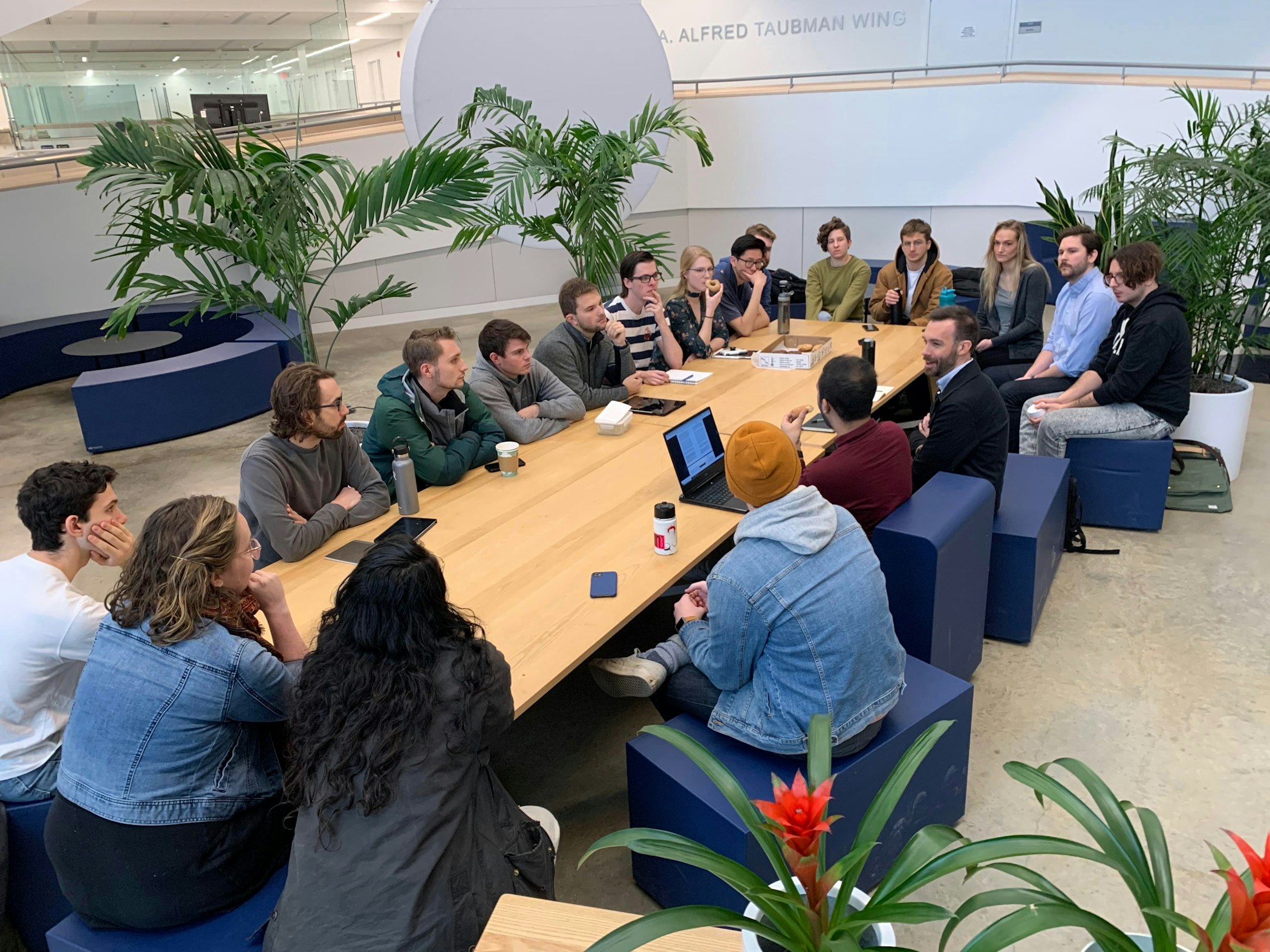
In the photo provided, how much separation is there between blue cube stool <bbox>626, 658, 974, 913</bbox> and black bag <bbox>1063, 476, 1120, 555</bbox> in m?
1.99

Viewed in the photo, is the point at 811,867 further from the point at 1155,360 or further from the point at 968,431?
the point at 1155,360

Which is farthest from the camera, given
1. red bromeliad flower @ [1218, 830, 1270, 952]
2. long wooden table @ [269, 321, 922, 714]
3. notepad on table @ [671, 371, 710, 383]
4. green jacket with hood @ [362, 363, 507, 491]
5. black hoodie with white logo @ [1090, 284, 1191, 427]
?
notepad on table @ [671, 371, 710, 383]

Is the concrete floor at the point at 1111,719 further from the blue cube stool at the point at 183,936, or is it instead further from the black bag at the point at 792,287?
the black bag at the point at 792,287

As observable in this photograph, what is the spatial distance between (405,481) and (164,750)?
142 centimetres

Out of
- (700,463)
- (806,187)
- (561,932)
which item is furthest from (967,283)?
(561,932)

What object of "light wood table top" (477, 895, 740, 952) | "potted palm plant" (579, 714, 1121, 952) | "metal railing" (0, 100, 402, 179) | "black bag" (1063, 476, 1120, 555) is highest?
"metal railing" (0, 100, 402, 179)

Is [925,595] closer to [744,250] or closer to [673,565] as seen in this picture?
[673,565]

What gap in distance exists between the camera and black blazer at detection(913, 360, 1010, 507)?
135 inches

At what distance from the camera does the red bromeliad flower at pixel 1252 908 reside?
36.8 inches

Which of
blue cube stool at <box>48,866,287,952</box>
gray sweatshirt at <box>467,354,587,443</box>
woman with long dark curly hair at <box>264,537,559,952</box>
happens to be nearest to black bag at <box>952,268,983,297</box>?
gray sweatshirt at <box>467,354,587,443</box>

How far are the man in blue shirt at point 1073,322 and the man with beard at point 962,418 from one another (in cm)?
157

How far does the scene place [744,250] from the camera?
576cm

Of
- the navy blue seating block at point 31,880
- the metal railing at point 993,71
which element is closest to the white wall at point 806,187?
the metal railing at point 993,71

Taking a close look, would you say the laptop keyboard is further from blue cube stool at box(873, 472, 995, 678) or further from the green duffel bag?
the green duffel bag
